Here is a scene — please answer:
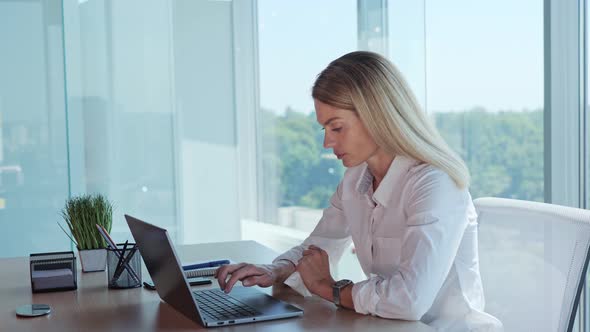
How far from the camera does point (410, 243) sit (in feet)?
5.09

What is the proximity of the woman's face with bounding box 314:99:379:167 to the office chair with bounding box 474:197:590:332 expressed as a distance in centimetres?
36

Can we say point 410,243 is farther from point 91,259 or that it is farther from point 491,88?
point 491,88

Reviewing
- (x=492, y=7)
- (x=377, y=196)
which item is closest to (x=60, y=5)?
(x=492, y=7)

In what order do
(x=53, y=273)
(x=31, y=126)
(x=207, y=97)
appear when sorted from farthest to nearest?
(x=207, y=97), (x=31, y=126), (x=53, y=273)

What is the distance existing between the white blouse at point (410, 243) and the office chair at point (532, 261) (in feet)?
0.19

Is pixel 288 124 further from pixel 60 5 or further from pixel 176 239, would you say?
pixel 60 5

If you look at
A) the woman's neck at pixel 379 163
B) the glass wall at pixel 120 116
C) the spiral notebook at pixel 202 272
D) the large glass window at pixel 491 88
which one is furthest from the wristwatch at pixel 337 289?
the glass wall at pixel 120 116

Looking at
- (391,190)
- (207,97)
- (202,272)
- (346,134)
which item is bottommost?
(202,272)

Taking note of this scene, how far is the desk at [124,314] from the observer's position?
55.5 inches

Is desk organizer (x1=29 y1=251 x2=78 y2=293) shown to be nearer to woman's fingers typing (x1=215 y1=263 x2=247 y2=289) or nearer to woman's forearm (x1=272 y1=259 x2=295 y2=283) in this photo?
woman's fingers typing (x1=215 y1=263 x2=247 y2=289)

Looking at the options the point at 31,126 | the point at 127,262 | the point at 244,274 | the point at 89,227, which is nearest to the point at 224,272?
the point at 244,274

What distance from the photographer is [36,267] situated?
188 cm

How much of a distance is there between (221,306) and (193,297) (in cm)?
18

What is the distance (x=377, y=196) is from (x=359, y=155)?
0.38 feet
